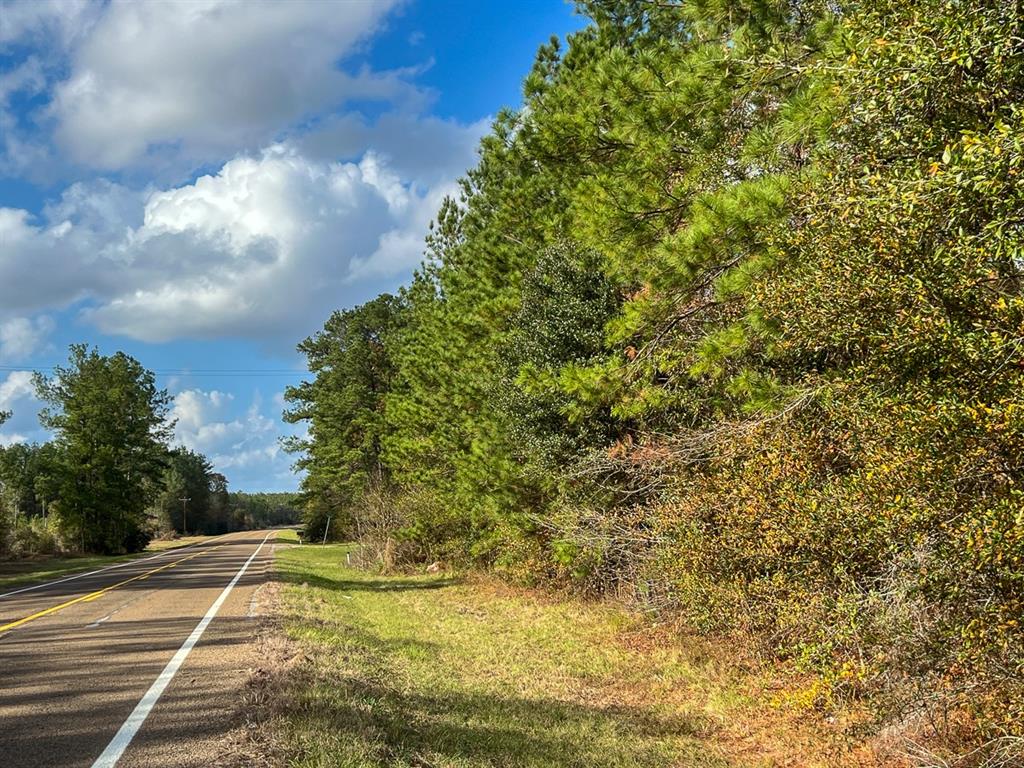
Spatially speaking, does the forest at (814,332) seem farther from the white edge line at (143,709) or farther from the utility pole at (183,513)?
the utility pole at (183,513)

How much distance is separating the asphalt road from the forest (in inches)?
202

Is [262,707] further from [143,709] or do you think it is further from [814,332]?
[814,332]

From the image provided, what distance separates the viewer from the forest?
4.29 meters

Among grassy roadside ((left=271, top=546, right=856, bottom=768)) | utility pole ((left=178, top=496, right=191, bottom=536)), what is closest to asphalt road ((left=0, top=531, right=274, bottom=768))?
grassy roadside ((left=271, top=546, right=856, bottom=768))

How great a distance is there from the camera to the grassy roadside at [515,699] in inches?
236

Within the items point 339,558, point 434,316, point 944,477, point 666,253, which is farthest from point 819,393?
point 339,558

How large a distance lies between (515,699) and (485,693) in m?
0.41

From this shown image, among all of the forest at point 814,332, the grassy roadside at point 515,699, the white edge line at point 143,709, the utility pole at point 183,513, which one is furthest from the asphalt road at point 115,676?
the utility pole at point 183,513

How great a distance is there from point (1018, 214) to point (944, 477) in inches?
68.0

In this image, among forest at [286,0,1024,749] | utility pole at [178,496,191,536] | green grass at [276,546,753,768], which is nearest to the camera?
forest at [286,0,1024,749]

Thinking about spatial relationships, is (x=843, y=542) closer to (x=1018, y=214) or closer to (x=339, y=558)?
(x=1018, y=214)

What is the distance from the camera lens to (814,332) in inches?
216

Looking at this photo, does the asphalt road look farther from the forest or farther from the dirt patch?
the forest

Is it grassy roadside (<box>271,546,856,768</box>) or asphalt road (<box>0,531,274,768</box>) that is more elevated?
asphalt road (<box>0,531,274,768</box>)
